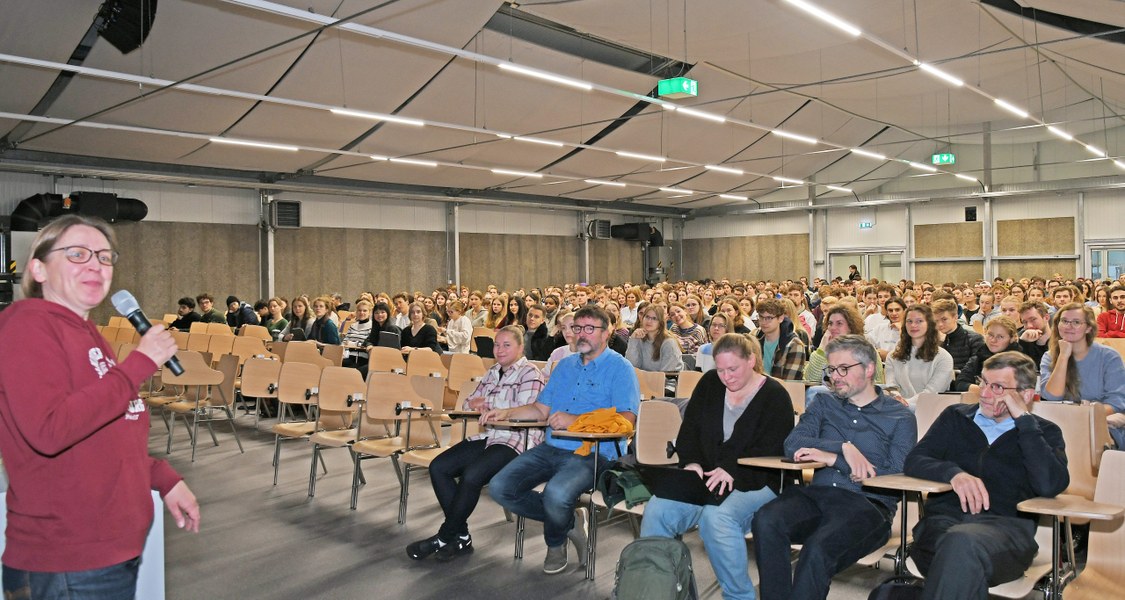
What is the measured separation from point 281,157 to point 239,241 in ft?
9.36

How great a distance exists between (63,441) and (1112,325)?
9.40 meters

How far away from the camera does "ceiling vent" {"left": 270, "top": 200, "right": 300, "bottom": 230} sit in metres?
18.7

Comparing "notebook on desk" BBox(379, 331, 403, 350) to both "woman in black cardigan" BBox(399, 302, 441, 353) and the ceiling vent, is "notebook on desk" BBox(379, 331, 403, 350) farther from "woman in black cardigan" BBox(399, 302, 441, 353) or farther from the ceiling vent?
the ceiling vent

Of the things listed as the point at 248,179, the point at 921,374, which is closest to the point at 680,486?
the point at 921,374

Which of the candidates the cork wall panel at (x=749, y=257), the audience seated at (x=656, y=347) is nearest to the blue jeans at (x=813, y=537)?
the audience seated at (x=656, y=347)

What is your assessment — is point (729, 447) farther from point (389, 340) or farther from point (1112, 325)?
point (1112, 325)

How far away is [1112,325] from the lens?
335 inches

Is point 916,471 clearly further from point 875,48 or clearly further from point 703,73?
point 703,73

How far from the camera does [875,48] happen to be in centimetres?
1205

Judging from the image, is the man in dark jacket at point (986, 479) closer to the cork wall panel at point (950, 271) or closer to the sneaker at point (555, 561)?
the sneaker at point (555, 561)

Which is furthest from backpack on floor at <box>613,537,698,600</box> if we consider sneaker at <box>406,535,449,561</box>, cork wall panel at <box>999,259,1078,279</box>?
cork wall panel at <box>999,259,1078,279</box>

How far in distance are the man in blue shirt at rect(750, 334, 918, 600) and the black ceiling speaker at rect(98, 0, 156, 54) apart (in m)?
8.37

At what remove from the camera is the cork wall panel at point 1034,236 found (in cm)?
2222

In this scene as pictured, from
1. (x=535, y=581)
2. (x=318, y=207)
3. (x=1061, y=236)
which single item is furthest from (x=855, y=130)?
(x=535, y=581)
